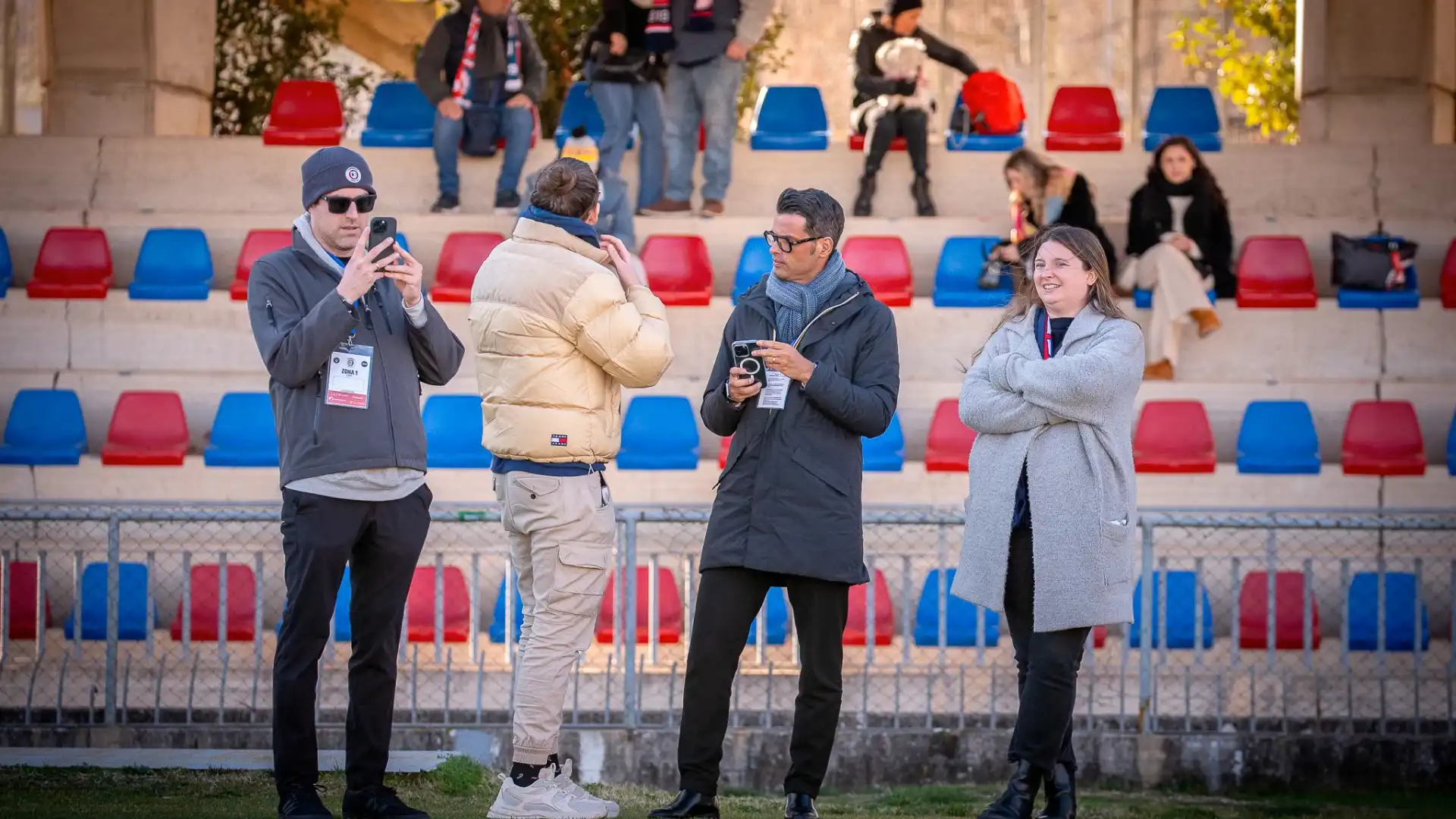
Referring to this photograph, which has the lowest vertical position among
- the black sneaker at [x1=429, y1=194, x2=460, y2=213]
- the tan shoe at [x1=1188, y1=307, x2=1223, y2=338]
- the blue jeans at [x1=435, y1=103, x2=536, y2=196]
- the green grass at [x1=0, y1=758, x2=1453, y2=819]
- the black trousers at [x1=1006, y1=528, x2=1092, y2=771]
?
the green grass at [x1=0, y1=758, x2=1453, y2=819]

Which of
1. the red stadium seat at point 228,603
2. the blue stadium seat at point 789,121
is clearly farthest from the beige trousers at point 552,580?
the blue stadium seat at point 789,121

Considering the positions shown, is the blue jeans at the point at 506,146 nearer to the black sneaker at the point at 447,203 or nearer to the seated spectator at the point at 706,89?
the black sneaker at the point at 447,203

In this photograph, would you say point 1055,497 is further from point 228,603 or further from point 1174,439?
point 1174,439

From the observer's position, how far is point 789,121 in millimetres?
11633

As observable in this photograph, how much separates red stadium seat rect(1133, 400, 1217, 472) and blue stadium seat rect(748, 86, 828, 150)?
125 inches

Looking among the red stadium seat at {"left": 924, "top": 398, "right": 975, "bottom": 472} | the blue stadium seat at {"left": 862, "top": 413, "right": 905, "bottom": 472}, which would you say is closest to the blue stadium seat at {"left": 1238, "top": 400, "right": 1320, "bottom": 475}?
the red stadium seat at {"left": 924, "top": 398, "right": 975, "bottom": 472}

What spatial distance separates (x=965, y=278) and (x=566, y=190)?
18.5 feet

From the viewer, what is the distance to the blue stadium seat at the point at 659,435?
9141 mm

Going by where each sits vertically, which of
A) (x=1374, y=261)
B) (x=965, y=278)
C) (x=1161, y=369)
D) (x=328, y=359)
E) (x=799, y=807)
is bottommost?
(x=799, y=807)

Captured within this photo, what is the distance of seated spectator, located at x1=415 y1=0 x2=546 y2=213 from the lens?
34.8 feet

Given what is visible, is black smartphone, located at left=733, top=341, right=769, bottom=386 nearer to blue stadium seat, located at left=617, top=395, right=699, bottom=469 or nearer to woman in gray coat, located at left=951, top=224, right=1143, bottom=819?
woman in gray coat, located at left=951, top=224, right=1143, bottom=819

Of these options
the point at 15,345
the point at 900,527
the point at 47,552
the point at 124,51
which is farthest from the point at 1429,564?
the point at 124,51

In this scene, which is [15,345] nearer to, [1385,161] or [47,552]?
[47,552]

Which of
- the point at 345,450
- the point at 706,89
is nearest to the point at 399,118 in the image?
the point at 706,89
